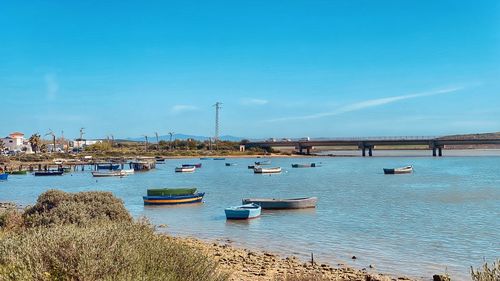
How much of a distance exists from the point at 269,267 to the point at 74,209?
A: 746 cm

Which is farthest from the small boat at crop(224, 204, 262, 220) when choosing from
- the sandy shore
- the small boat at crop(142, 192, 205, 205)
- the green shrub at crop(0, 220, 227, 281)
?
the green shrub at crop(0, 220, 227, 281)

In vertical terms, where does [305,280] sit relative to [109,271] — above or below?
below

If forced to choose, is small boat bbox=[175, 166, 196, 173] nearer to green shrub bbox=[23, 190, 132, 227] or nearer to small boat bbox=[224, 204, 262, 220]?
small boat bbox=[224, 204, 262, 220]

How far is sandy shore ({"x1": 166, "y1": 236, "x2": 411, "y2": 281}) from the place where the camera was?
17312 millimetres

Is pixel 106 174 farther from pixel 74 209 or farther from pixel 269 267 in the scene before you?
pixel 269 267

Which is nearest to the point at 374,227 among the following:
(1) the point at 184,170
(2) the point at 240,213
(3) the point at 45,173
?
(2) the point at 240,213

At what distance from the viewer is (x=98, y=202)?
2066cm

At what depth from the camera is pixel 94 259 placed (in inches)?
311

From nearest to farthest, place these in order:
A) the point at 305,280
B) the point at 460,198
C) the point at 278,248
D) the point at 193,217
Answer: the point at 305,280 → the point at 278,248 → the point at 193,217 → the point at 460,198

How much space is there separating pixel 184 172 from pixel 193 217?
200ft

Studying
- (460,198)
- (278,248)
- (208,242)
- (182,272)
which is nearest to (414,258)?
(278,248)

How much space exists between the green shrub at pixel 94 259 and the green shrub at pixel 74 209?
327 inches

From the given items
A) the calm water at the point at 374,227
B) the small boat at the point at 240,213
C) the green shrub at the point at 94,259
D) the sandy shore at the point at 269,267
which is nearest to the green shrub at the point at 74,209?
the sandy shore at the point at 269,267

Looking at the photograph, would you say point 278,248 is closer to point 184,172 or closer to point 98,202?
point 98,202
